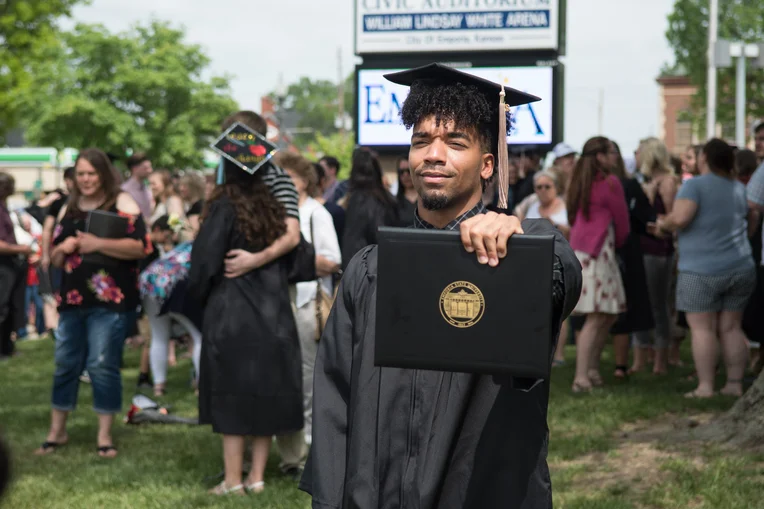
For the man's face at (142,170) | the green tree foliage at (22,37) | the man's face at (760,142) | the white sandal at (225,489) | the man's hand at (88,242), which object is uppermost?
the green tree foliage at (22,37)

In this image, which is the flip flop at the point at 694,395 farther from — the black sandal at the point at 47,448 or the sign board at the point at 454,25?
the sign board at the point at 454,25

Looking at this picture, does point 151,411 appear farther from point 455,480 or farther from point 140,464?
point 455,480

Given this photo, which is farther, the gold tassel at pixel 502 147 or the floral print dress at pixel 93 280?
the floral print dress at pixel 93 280

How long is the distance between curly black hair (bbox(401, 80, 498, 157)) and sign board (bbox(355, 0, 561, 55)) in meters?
12.8

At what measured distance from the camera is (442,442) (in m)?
2.59

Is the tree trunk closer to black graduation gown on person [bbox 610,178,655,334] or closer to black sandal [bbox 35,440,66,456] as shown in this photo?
black graduation gown on person [bbox 610,178,655,334]

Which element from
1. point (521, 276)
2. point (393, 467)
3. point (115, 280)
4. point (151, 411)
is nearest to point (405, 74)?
point (521, 276)

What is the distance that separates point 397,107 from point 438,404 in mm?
11894

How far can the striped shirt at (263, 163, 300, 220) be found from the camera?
20.3 feet

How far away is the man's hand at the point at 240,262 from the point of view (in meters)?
5.96

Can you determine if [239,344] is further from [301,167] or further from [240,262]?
[301,167]

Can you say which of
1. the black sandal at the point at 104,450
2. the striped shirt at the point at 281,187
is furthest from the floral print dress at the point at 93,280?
the striped shirt at the point at 281,187

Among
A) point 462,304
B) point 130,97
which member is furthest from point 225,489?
point 130,97

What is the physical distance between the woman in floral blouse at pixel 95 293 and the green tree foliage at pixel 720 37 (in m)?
43.8
